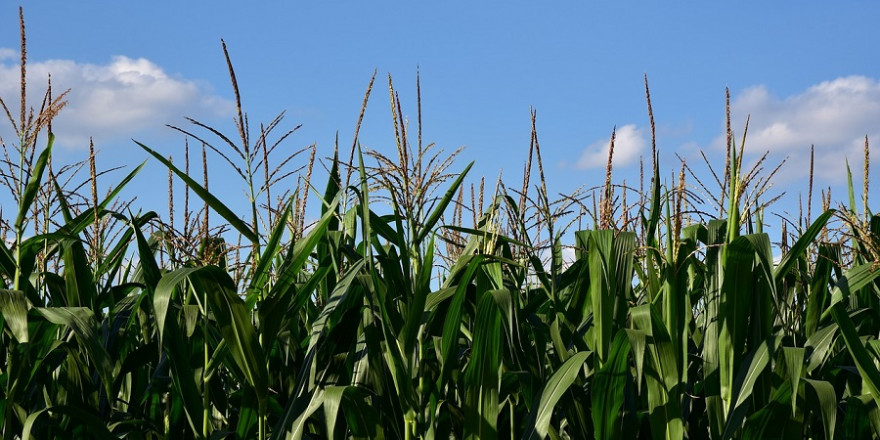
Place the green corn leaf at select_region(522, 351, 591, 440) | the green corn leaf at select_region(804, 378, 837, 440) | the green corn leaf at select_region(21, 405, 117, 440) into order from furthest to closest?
the green corn leaf at select_region(21, 405, 117, 440)
the green corn leaf at select_region(804, 378, 837, 440)
the green corn leaf at select_region(522, 351, 591, 440)

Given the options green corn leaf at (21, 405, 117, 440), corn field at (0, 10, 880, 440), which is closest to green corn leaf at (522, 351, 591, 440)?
corn field at (0, 10, 880, 440)

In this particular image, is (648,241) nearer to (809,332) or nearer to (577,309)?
(577,309)

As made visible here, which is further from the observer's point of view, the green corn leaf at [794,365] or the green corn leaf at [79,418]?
the green corn leaf at [79,418]

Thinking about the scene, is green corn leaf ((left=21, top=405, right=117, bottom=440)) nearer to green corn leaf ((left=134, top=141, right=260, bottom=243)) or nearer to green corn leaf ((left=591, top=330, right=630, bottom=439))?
green corn leaf ((left=134, top=141, right=260, bottom=243))

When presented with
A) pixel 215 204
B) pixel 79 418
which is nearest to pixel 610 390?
pixel 215 204

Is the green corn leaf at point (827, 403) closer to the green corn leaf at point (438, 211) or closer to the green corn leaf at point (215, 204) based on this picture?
the green corn leaf at point (438, 211)

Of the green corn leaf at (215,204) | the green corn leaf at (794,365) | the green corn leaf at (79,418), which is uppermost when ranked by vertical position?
the green corn leaf at (215,204)

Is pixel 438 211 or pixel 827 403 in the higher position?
pixel 438 211

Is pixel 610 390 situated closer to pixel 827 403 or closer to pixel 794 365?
pixel 794 365

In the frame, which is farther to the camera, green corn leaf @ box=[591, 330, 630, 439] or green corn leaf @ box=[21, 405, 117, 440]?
green corn leaf @ box=[21, 405, 117, 440]

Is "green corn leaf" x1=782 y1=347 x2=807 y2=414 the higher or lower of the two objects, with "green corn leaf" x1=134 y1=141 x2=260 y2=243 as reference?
lower

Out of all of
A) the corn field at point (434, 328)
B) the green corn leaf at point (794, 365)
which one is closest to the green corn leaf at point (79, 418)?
the corn field at point (434, 328)

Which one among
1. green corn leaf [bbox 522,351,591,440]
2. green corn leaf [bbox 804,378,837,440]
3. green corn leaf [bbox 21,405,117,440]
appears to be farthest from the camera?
green corn leaf [bbox 21,405,117,440]

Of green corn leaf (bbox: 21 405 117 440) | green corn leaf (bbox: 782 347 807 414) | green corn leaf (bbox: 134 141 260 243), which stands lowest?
green corn leaf (bbox: 21 405 117 440)
